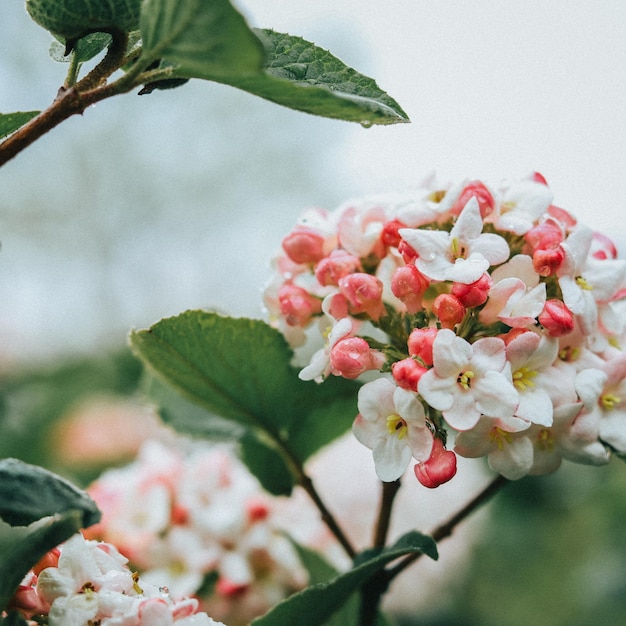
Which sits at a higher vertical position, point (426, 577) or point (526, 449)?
point (526, 449)

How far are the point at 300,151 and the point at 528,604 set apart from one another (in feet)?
21.2

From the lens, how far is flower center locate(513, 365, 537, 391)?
39cm

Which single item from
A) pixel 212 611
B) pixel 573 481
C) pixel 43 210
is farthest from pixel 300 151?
pixel 212 611

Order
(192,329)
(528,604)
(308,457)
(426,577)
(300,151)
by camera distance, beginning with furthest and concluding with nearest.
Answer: (300,151) < (528,604) < (426,577) < (308,457) < (192,329)

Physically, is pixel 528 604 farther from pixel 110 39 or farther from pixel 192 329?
pixel 110 39

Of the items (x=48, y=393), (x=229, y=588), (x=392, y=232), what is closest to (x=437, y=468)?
(x=392, y=232)

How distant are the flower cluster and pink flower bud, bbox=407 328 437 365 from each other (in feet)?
0.49

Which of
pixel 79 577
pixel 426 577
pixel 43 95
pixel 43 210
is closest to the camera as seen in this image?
pixel 79 577

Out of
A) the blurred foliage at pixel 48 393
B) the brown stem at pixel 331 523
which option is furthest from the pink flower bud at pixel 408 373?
the blurred foliage at pixel 48 393

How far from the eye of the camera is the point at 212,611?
2.18ft

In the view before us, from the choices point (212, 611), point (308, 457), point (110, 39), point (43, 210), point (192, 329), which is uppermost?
point (110, 39)

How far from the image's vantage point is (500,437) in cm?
39

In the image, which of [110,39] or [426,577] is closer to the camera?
[110,39]

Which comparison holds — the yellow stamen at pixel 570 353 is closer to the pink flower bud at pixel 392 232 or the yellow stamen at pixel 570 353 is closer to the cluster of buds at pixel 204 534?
the pink flower bud at pixel 392 232
